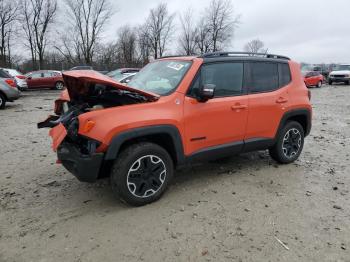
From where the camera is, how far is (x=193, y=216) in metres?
3.74

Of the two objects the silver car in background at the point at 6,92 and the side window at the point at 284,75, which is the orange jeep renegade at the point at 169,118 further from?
the silver car in background at the point at 6,92

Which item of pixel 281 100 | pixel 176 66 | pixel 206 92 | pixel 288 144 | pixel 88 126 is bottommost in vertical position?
pixel 288 144

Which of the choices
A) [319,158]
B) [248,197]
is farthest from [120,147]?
[319,158]

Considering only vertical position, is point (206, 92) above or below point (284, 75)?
below

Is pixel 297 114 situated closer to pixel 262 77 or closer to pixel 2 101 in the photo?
pixel 262 77

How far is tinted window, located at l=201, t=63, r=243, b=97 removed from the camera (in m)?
4.42

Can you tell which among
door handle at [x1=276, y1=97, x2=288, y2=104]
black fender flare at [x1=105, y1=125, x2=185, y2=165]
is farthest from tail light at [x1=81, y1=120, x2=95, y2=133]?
door handle at [x1=276, y1=97, x2=288, y2=104]

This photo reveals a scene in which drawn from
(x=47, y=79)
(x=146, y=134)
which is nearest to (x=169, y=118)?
(x=146, y=134)

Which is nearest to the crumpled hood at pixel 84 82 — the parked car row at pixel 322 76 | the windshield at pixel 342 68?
the parked car row at pixel 322 76

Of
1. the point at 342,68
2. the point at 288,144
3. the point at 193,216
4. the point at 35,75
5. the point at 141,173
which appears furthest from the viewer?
the point at 342,68

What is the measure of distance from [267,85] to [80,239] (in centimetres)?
349

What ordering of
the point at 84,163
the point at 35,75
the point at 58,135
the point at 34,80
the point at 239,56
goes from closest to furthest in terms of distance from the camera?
the point at 84,163, the point at 58,135, the point at 239,56, the point at 34,80, the point at 35,75

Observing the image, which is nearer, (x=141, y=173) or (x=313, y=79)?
(x=141, y=173)

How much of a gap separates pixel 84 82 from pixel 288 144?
345 centimetres
